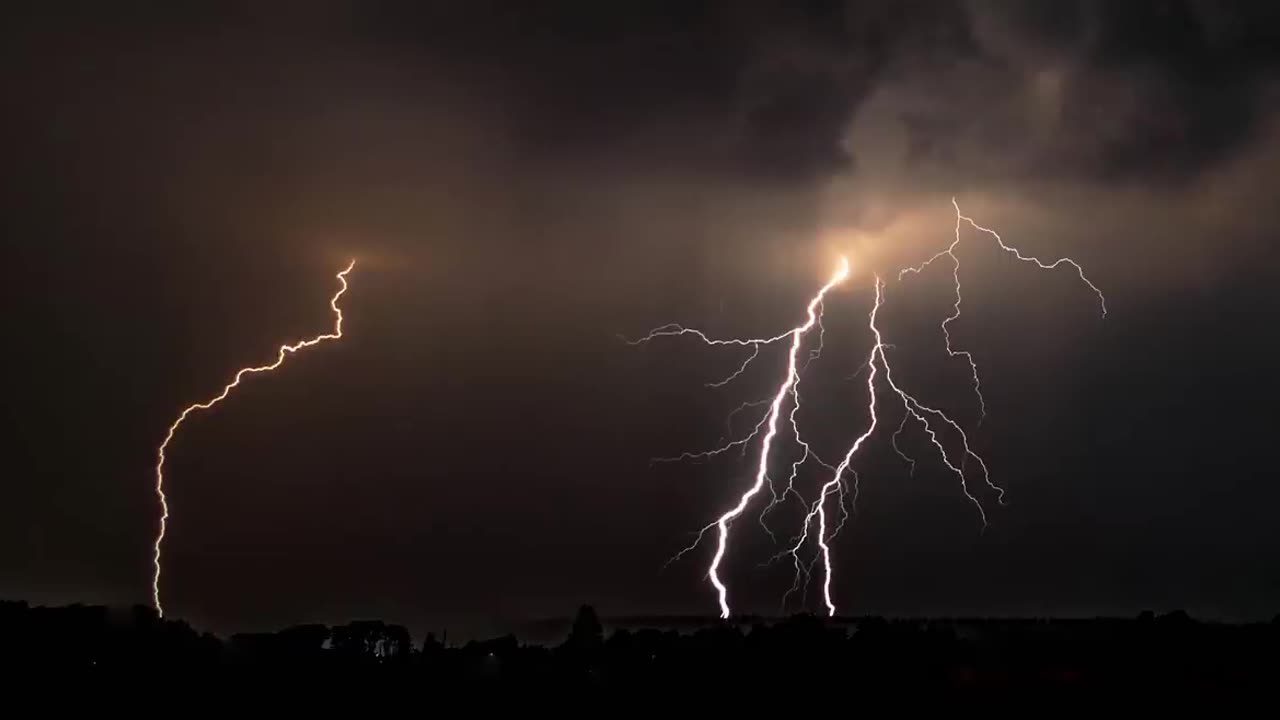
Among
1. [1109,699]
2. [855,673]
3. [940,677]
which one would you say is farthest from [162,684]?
[1109,699]

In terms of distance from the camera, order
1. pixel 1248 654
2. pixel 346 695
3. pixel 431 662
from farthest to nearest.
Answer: pixel 431 662
pixel 346 695
pixel 1248 654

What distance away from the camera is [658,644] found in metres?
35.5

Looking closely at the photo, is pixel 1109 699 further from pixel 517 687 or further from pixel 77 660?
pixel 77 660

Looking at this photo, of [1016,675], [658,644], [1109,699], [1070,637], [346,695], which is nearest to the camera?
[1109,699]

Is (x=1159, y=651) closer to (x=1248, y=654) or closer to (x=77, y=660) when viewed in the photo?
(x=1248, y=654)

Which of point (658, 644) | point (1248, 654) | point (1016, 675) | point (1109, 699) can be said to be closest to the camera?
point (1109, 699)

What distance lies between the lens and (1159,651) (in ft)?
82.6

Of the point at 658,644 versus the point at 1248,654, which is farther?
the point at 658,644

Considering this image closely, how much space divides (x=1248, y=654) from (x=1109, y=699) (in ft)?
18.8

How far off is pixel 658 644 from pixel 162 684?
15.0 metres

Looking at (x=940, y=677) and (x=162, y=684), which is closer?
(x=940, y=677)

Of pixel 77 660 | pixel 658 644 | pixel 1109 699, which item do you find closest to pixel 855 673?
pixel 1109 699

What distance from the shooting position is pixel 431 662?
104 feet

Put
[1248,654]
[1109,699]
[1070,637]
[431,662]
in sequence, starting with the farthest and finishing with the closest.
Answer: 1. [431,662]
2. [1070,637]
3. [1248,654]
4. [1109,699]
